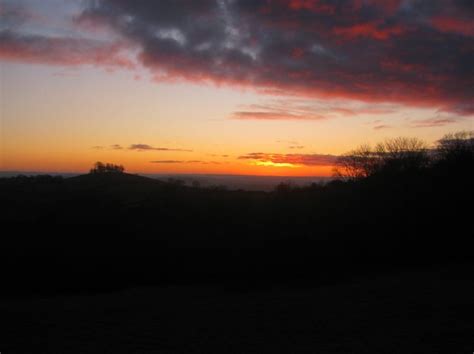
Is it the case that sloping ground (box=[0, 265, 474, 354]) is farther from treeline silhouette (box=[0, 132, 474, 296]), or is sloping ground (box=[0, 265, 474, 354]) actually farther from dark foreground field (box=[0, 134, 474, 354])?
treeline silhouette (box=[0, 132, 474, 296])

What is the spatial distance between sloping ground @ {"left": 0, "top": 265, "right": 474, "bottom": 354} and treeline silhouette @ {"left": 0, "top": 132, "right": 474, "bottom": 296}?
3928 mm

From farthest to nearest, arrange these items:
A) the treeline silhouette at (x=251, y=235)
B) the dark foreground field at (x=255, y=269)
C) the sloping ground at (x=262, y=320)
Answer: the treeline silhouette at (x=251, y=235) → the dark foreground field at (x=255, y=269) → the sloping ground at (x=262, y=320)

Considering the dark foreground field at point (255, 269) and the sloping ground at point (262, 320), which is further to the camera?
the dark foreground field at point (255, 269)

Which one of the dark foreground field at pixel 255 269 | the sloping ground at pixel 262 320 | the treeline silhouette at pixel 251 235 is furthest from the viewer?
the treeline silhouette at pixel 251 235

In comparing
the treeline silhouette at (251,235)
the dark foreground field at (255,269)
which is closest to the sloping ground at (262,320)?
the dark foreground field at (255,269)

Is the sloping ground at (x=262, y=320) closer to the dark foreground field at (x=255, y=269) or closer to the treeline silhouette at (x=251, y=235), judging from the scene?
the dark foreground field at (x=255, y=269)

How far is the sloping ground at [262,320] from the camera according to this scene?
10.4m

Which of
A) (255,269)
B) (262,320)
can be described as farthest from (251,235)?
(262,320)

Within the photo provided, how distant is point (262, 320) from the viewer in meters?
13.1

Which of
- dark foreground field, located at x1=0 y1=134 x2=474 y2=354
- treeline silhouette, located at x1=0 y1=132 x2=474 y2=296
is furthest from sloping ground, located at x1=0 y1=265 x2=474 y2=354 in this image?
treeline silhouette, located at x1=0 y1=132 x2=474 y2=296

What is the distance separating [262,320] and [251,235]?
14644 millimetres

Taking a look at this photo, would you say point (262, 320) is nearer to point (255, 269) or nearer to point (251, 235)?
point (255, 269)

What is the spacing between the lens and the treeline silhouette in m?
22.6

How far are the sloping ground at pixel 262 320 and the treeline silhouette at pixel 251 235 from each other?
3928mm
